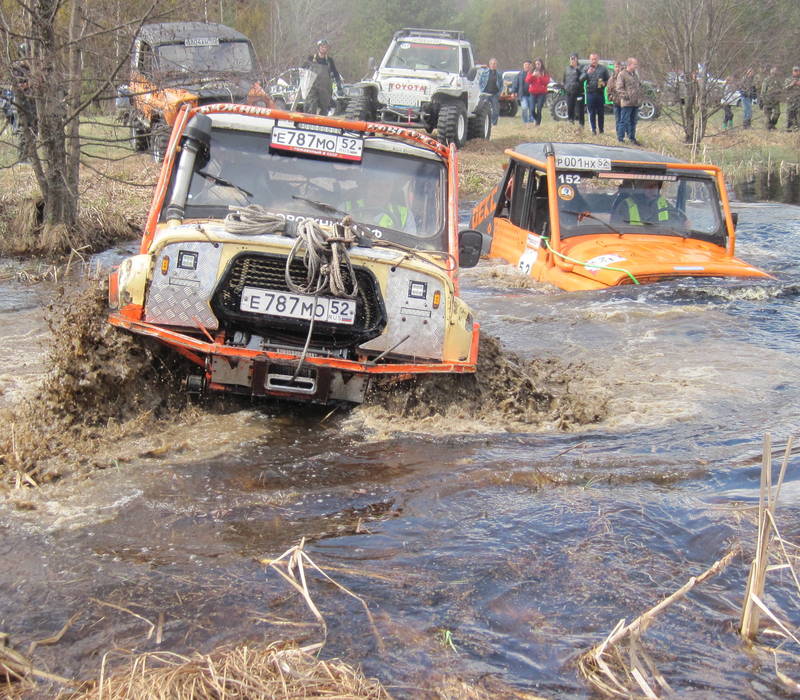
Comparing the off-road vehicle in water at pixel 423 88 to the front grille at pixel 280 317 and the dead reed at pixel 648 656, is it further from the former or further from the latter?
the dead reed at pixel 648 656

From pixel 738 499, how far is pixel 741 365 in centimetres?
317

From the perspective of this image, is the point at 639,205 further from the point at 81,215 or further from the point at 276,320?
the point at 81,215

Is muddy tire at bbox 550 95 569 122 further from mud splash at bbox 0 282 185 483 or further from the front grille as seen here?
mud splash at bbox 0 282 185 483

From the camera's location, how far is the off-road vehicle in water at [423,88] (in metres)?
21.0

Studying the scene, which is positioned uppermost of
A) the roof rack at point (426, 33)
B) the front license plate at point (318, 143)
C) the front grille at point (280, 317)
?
the roof rack at point (426, 33)

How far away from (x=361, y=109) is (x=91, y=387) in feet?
52.6

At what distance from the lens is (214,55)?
18.5 metres

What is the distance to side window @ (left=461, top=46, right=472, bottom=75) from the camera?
2231 cm

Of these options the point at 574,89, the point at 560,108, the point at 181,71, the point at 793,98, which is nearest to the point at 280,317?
the point at 181,71

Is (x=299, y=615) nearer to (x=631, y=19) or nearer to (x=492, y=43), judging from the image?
(x=631, y=19)

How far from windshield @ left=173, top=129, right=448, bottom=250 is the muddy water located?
50.1 inches

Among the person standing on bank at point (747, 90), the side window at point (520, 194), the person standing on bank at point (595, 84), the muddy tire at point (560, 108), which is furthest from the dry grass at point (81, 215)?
the muddy tire at point (560, 108)

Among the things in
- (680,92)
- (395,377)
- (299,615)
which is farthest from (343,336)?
(680,92)

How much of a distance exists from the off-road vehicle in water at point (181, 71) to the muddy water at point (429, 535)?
6.77 metres
